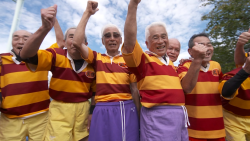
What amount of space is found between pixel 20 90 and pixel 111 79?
4.56 feet

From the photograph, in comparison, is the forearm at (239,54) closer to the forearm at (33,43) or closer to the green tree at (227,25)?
the forearm at (33,43)

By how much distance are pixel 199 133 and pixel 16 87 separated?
2.57 meters

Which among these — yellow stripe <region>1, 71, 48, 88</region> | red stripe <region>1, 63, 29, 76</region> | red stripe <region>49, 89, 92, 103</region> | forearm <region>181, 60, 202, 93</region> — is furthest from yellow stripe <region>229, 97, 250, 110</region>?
red stripe <region>1, 63, 29, 76</region>

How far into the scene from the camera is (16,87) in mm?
2162

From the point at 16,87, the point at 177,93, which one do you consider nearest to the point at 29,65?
the point at 16,87

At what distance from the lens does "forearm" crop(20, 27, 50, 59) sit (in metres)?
1.44

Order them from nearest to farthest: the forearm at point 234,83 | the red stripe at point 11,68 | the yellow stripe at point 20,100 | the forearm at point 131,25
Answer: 1. the forearm at point 131,25
2. the forearm at point 234,83
3. the yellow stripe at point 20,100
4. the red stripe at point 11,68

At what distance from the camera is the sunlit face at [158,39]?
5.65ft

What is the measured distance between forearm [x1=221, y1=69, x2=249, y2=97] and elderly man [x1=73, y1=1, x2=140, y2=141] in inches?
42.2

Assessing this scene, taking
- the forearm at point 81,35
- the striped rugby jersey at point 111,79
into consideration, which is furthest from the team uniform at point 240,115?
the forearm at point 81,35

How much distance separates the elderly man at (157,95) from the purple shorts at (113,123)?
20 centimetres

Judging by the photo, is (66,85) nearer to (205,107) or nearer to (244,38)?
(205,107)

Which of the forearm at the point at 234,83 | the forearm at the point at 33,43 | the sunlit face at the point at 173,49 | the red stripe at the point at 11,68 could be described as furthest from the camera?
the sunlit face at the point at 173,49

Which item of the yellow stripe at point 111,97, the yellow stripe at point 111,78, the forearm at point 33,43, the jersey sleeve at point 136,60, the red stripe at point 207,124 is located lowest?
the red stripe at point 207,124
